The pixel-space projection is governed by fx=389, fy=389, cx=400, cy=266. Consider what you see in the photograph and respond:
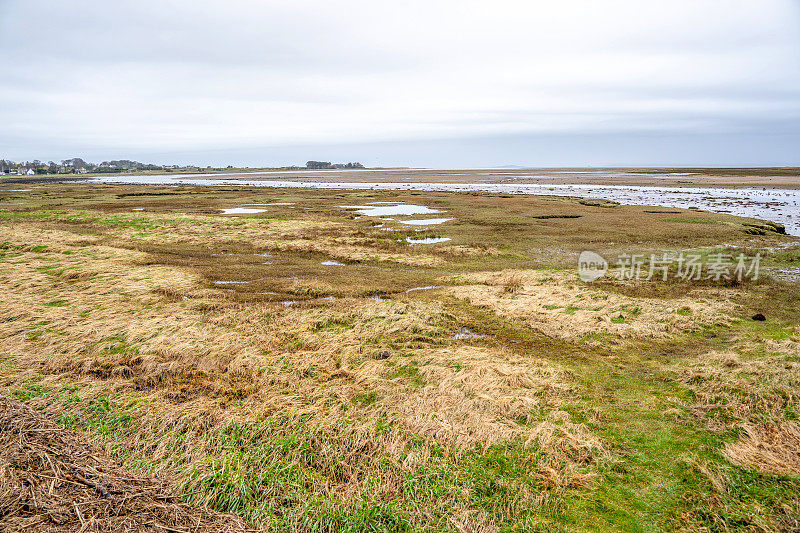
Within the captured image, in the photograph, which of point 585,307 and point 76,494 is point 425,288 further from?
point 76,494

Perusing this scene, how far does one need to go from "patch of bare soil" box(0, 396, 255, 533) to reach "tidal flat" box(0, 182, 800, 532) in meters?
0.43

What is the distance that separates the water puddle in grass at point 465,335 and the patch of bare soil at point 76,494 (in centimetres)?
949

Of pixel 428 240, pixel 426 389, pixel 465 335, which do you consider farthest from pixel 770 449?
pixel 428 240

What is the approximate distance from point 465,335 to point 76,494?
1129 cm

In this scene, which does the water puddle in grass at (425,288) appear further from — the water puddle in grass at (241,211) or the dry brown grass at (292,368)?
the water puddle in grass at (241,211)

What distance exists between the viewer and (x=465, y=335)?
1446 centimetres

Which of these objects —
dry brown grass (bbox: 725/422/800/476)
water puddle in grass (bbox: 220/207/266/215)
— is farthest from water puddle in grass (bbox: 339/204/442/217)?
dry brown grass (bbox: 725/422/800/476)

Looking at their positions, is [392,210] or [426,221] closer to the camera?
[426,221]

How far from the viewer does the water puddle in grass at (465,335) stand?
14.1 m

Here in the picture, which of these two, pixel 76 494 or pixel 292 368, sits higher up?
pixel 76 494

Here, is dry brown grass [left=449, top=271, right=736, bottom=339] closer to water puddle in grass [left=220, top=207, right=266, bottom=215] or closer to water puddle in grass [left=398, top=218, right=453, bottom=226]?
water puddle in grass [left=398, top=218, right=453, bottom=226]

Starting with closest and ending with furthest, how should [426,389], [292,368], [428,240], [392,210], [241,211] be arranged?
[426,389], [292,368], [428,240], [241,211], [392,210]

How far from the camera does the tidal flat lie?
673cm

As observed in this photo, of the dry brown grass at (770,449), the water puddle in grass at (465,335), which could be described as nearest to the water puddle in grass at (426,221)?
the water puddle in grass at (465,335)
